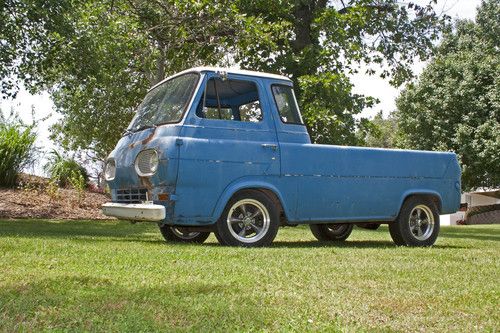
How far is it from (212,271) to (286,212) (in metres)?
3.30

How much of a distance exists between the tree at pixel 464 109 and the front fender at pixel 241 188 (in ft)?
90.2

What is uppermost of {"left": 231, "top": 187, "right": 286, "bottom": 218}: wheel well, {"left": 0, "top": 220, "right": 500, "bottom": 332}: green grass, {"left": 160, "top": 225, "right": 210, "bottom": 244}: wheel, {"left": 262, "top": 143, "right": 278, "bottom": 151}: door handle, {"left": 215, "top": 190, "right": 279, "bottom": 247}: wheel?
{"left": 262, "top": 143, "right": 278, "bottom": 151}: door handle

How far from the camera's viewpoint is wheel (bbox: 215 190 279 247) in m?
8.64

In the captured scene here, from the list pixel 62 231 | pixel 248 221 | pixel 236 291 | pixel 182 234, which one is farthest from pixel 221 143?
pixel 62 231

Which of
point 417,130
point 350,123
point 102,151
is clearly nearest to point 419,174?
point 350,123

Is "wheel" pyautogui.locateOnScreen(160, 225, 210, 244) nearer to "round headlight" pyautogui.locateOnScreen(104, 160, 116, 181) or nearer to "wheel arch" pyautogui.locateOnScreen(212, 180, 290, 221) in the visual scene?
"round headlight" pyautogui.locateOnScreen(104, 160, 116, 181)

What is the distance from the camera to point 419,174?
1019cm

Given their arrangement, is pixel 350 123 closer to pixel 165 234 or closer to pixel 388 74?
pixel 388 74

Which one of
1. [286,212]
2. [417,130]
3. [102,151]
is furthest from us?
[102,151]

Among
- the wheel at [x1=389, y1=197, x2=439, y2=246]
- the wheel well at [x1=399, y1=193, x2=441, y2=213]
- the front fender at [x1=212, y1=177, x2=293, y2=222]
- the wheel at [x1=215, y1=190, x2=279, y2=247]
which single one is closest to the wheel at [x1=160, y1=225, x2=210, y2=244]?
the wheel at [x1=215, y1=190, x2=279, y2=247]

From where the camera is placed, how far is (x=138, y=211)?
842cm

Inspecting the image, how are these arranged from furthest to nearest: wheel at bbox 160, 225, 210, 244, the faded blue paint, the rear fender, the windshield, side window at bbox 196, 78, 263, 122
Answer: wheel at bbox 160, 225, 210, 244
the rear fender
side window at bbox 196, 78, 263, 122
the windshield
the faded blue paint

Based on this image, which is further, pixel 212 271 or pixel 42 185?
pixel 42 185

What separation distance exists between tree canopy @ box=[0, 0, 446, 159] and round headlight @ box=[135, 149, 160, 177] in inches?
251
